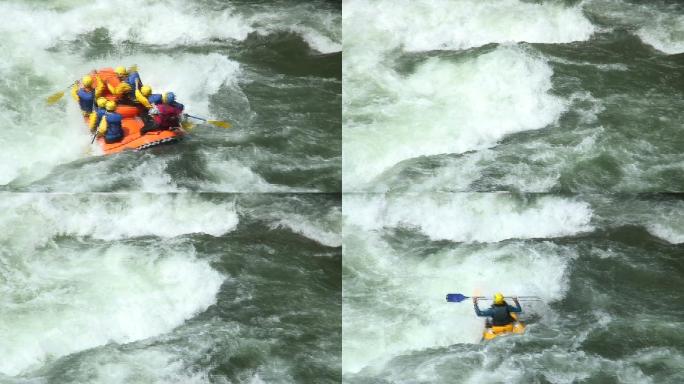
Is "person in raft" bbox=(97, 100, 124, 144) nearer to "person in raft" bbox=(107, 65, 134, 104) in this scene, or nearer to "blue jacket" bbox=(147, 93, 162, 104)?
"person in raft" bbox=(107, 65, 134, 104)

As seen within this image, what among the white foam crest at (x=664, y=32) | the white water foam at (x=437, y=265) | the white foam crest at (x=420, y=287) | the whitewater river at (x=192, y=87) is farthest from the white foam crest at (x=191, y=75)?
the white foam crest at (x=664, y=32)

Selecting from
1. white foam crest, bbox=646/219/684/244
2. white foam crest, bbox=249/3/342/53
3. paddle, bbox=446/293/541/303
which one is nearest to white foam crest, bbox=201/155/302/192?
white foam crest, bbox=249/3/342/53

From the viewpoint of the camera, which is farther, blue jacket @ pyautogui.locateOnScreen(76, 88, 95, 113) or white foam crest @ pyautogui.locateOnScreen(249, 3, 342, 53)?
white foam crest @ pyautogui.locateOnScreen(249, 3, 342, 53)

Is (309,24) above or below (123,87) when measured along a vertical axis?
above

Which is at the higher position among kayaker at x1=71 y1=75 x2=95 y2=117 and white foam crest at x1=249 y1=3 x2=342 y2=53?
white foam crest at x1=249 y1=3 x2=342 y2=53

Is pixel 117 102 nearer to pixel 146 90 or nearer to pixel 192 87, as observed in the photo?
pixel 146 90

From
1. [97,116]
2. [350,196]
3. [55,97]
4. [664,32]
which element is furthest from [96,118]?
[664,32]

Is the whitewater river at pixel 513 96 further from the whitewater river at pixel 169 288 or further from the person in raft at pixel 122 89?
the person in raft at pixel 122 89
